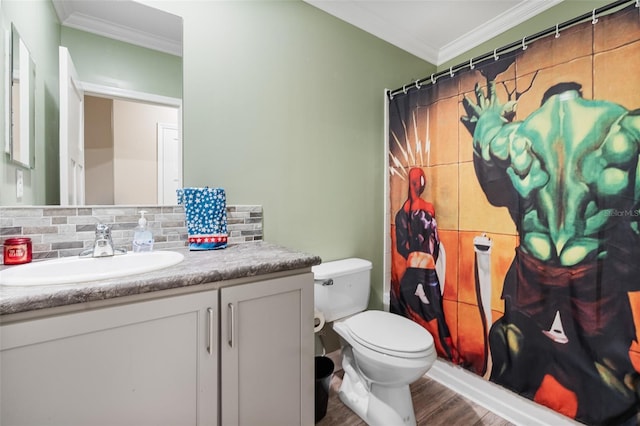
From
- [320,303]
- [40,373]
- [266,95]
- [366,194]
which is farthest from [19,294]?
[366,194]

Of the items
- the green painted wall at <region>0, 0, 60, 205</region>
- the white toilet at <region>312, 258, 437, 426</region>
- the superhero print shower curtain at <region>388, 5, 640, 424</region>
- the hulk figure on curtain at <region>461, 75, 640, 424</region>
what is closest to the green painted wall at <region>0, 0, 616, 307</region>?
the green painted wall at <region>0, 0, 60, 205</region>

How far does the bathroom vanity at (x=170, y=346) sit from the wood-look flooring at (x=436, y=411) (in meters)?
0.57

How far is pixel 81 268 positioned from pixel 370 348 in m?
1.19

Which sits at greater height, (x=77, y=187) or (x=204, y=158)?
(x=204, y=158)

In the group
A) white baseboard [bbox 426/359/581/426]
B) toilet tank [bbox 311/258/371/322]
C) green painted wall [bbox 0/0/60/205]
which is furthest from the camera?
toilet tank [bbox 311/258/371/322]

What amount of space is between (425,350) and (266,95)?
1.50 meters

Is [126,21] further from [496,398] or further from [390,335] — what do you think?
[496,398]

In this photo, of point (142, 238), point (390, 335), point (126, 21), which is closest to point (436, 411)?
point (390, 335)

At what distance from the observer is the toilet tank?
1560 millimetres

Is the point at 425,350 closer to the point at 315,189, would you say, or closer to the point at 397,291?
the point at 397,291

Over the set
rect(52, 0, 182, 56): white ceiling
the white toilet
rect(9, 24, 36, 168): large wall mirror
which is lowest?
the white toilet

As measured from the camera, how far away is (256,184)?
1526 mm

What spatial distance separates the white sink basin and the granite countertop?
0.02m

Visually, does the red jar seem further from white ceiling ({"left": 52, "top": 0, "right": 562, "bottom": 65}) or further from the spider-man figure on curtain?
the spider-man figure on curtain
